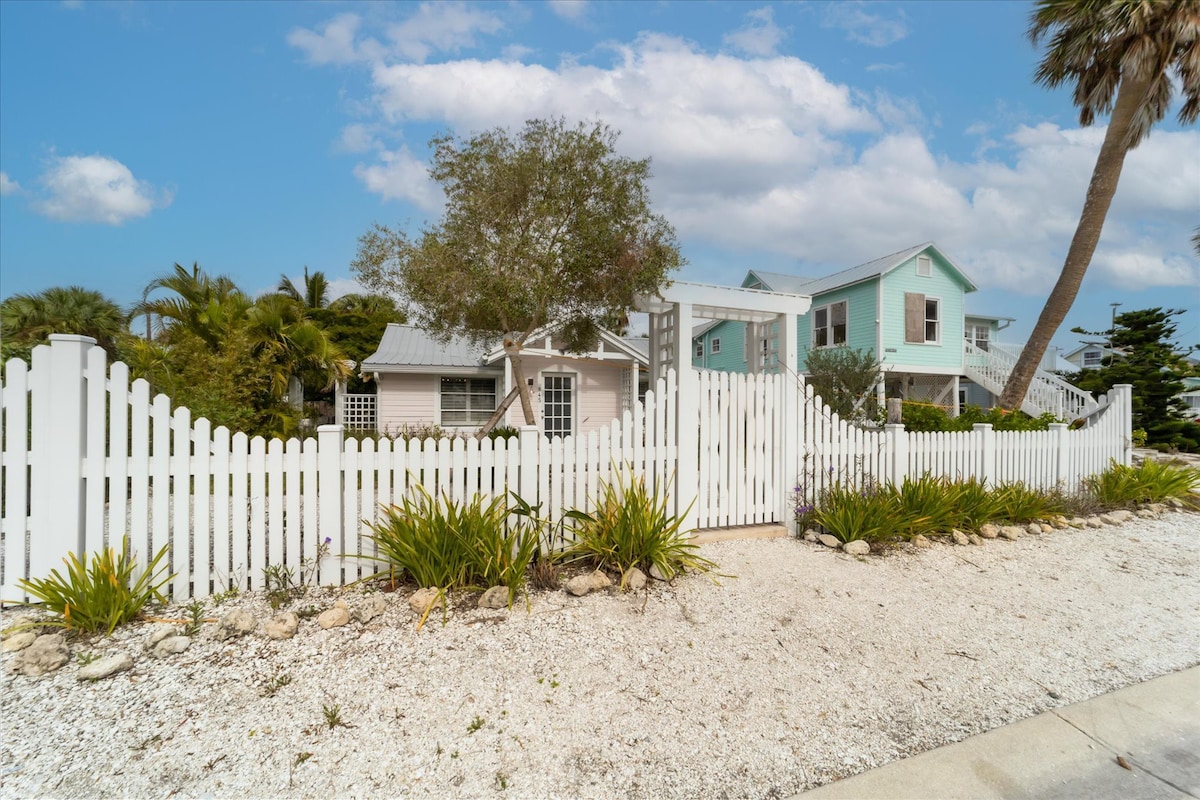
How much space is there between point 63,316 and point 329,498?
24.4 meters

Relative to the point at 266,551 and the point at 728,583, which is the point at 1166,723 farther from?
the point at 266,551

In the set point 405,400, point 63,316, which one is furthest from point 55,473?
point 63,316

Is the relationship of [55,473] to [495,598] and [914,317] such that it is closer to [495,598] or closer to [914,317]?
[495,598]

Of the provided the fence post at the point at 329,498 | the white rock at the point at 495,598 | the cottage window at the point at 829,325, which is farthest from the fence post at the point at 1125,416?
the fence post at the point at 329,498

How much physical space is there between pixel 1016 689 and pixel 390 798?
130 inches

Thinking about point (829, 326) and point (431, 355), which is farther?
point (829, 326)

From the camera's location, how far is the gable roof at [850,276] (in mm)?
18203

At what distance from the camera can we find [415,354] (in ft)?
53.4

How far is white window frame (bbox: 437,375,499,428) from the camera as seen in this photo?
1633 cm

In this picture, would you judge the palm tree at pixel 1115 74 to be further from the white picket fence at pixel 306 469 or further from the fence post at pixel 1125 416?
the white picket fence at pixel 306 469

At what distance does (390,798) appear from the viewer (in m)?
2.26

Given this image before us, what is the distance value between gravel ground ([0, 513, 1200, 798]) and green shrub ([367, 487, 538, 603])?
25 cm

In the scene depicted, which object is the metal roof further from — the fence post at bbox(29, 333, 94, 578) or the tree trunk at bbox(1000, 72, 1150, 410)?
the tree trunk at bbox(1000, 72, 1150, 410)

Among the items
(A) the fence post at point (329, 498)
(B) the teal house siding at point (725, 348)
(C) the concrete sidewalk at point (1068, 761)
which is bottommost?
(C) the concrete sidewalk at point (1068, 761)
